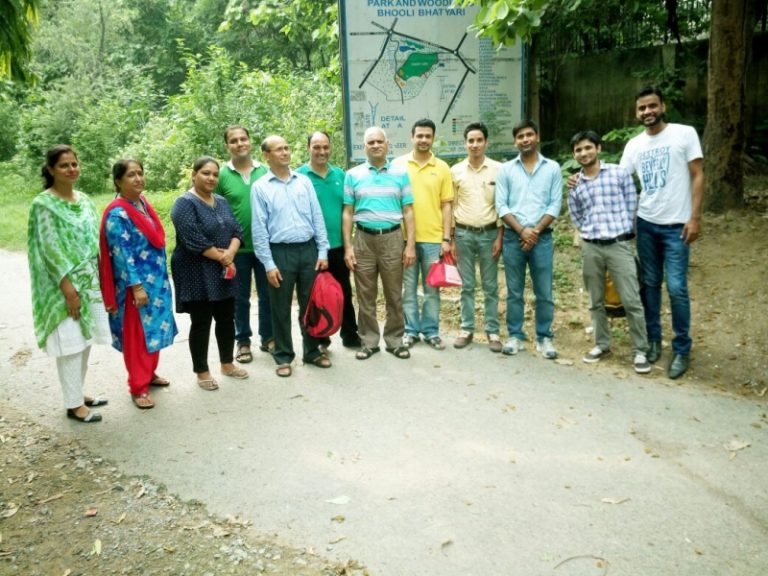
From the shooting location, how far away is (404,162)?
5.77 m

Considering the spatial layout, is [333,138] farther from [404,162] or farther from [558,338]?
[558,338]

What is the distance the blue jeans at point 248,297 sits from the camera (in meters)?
5.64

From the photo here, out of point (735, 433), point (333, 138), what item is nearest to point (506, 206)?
point (735, 433)

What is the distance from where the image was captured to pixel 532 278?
5.73 metres

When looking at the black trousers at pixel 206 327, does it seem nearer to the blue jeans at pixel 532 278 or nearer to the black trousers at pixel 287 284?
the black trousers at pixel 287 284

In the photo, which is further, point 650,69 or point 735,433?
point 650,69

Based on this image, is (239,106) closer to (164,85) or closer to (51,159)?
(51,159)

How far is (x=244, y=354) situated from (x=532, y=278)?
2.49m

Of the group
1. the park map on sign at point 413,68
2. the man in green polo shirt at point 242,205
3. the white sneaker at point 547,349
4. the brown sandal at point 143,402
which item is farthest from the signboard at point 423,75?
the brown sandal at point 143,402

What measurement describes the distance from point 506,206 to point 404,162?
930mm

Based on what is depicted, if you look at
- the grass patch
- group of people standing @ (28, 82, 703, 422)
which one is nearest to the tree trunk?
group of people standing @ (28, 82, 703, 422)

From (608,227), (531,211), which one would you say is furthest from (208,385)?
(608,227)

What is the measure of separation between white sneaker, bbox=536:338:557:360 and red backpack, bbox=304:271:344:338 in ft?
5.71

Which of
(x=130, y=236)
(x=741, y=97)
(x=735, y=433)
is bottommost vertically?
(x=735, y=433)
